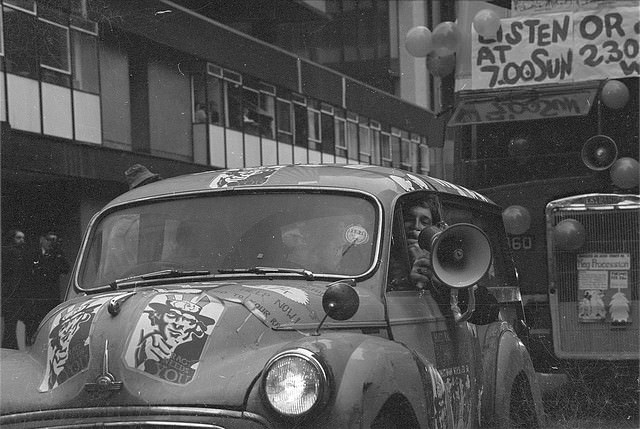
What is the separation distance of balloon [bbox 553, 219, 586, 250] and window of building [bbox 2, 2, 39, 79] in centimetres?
786

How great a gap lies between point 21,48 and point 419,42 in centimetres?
677

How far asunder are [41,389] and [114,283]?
77cm

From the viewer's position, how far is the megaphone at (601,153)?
30.9 feet

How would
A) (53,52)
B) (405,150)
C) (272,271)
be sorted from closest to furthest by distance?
(272,271) < (405,150) < (53,52)

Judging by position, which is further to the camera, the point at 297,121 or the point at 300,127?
the point at 300,127

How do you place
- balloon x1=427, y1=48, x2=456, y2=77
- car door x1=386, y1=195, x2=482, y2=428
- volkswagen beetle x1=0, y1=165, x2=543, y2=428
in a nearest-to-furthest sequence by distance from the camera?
volkswagen beetle x1=0, y1=165, x2=543, y2=428
car door x1=386, y1=195, x2=482, y2=428
balloon x1=427, y1=48, x2=456, y2=77

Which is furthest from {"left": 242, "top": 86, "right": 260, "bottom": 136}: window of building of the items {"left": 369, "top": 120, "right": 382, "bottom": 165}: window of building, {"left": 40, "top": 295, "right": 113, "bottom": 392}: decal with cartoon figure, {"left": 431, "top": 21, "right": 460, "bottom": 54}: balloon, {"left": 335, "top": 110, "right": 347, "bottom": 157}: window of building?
{"left": 40, "top": 295, "right": 113, "bottom": 392}: decal with cartoon figure

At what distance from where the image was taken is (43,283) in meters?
8.84

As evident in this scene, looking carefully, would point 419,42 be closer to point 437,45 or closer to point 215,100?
point 437,45

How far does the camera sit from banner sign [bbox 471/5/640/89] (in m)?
9.20

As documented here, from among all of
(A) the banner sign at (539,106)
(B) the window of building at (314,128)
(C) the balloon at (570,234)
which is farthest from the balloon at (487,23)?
(B) the window of building at (314,128)

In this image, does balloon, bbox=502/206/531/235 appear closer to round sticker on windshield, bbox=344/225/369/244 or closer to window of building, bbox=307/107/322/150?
window of building, bbox=307/107/322/150

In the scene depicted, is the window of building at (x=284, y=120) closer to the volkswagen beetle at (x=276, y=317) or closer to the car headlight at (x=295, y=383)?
the volkswagen beetle at (x=276, y=317)

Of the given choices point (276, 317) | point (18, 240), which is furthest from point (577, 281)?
point (276, 317)
